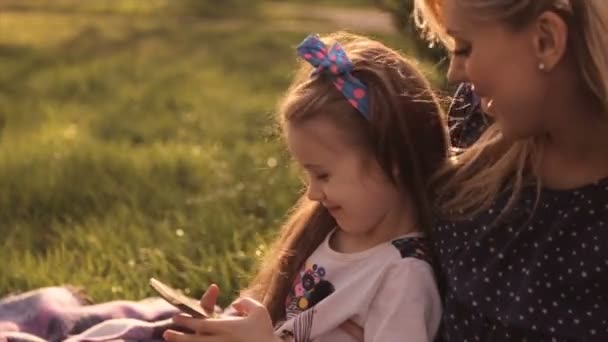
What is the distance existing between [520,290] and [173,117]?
15.1 feet

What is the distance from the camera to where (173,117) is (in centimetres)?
684

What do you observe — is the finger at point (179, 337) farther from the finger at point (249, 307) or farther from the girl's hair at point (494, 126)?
the girl's hair at point (494, 126)

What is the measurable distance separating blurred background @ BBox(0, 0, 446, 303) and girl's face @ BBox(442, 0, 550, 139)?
0.67 metres

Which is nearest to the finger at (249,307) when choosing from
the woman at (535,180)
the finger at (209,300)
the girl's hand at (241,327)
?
the girl's hand at (241,327)

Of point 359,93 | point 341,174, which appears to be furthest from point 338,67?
point 341,174

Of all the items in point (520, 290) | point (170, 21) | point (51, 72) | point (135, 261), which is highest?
point (520, 290)

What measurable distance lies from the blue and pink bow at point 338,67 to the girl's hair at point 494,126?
0.20 meters

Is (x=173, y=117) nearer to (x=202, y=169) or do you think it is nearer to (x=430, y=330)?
(x=202, y=169)

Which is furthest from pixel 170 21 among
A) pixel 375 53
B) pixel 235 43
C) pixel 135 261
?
pixel 375 53

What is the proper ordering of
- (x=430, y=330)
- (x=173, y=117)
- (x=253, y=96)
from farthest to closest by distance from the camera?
(x=253, y=96)
(x=173, y=117)
(x=430, y=330)

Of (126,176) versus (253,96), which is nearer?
(126,176)

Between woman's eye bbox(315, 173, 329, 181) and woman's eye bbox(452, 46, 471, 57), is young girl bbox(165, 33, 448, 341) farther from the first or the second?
woman's eye bbox(452, 46, 471, 57)

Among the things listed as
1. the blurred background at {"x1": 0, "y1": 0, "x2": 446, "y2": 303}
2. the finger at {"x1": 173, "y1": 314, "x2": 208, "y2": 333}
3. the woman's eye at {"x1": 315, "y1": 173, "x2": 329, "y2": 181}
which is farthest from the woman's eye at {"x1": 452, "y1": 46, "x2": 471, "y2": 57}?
the finger at {"x1": 173, "y1": 314, "x2": 208, "y2": 333}

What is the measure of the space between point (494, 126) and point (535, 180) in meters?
0.23
